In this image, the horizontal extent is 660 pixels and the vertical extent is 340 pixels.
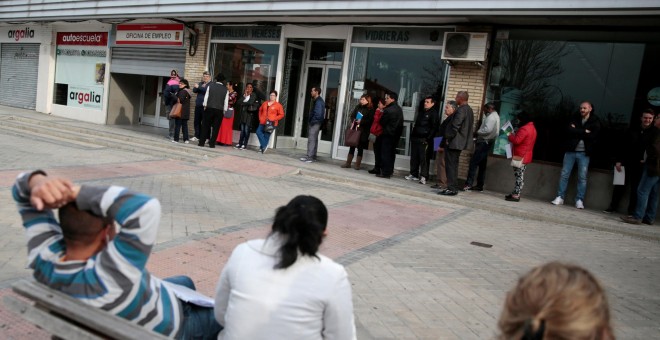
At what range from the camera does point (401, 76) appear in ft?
38.8

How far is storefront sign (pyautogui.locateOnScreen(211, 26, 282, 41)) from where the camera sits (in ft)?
44.4

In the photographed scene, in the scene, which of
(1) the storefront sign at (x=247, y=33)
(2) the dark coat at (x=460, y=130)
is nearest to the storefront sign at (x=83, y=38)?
(1) the storefront sign at (x=247, y=33)

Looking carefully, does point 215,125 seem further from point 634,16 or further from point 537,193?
point 634,16

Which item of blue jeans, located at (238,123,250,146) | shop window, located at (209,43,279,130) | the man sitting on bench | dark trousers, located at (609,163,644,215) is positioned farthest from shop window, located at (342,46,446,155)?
the man sitting on bench

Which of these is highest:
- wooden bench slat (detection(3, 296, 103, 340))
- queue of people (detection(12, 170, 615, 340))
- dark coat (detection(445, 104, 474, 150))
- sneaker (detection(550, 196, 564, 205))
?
dark coat (detection(445, 104, 474, 150))

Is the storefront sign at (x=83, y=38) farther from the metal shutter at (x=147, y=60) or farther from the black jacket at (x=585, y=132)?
the black jacket at (x=585, y=132)

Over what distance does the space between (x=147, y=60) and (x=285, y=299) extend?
16026mm

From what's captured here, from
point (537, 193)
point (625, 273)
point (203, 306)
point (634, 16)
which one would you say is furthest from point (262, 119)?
point (203, 306)

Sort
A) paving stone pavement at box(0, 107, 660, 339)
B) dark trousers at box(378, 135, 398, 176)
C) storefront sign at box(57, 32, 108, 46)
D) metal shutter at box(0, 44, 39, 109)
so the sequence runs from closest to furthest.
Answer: paving stone pavement at box(0, 107, 660, 339) → dark trousers at box(378, 135, 398, 176) → storefront sign at box(57, 32, 108, 46) → metal shutter at box(0, 44, 39, 109)

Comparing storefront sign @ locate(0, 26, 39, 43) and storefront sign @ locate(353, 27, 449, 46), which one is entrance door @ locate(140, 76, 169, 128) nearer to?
storefront sign @ locate(0, 26, 39, 43)

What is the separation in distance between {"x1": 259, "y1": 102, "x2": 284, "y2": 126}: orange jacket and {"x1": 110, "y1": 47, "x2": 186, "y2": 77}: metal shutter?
4.28 m

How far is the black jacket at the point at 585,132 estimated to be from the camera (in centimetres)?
905

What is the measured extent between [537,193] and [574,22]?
10.8 feet

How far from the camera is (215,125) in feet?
43.1
